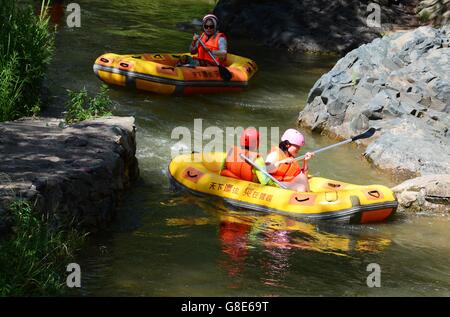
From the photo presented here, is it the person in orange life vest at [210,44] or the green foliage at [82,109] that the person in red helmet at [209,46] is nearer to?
the person in orange life vest at [210,44]

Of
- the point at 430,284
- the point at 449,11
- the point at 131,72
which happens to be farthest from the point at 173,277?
the point at 449,11

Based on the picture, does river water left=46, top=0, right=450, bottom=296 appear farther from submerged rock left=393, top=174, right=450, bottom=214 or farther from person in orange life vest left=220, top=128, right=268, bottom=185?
person in orange life vest left=220, top=128, right=268, bottom=185

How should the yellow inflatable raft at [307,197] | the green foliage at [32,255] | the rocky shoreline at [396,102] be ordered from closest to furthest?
the green foliage at [32,255] < the yellow inflatable raft at [307,197] < the rocky shoreline at [396,102]

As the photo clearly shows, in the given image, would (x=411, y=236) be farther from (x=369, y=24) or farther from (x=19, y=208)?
(x=369, y=24)

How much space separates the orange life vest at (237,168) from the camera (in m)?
8.09

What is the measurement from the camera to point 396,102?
35.0 ft

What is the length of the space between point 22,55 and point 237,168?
2974 millimetres

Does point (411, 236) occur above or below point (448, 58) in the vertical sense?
below

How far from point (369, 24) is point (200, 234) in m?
11.2

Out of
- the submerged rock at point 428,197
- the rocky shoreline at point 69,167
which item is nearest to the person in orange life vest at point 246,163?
the rocky shoreline at point 69,167

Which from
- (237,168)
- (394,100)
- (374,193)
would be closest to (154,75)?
(394,100)

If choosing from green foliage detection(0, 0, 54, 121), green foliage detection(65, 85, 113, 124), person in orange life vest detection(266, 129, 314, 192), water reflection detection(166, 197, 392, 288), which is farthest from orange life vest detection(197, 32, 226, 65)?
water reflection detection(166, 197, 392, 288)

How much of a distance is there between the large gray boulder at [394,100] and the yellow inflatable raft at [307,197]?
1742mm

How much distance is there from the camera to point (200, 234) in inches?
273
